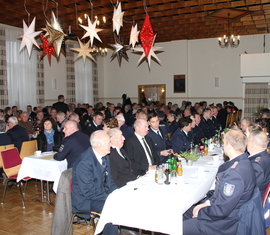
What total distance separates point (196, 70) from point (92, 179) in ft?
43.1

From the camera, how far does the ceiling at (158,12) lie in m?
8.79

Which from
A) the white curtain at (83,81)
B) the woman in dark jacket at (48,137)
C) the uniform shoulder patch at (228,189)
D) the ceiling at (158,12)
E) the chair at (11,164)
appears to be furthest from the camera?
the white curtain at (83,81)

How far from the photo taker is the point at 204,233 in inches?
97.6

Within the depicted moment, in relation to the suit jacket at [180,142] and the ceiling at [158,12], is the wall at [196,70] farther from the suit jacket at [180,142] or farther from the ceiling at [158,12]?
the suit jacket at [180,142]

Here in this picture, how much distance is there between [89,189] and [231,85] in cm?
1303

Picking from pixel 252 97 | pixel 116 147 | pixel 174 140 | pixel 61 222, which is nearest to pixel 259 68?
pixel 252 97

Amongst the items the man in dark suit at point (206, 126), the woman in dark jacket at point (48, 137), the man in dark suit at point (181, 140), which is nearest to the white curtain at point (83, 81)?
the man in dark suit at point (206, 126)

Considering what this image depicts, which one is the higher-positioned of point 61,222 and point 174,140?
point 174,140

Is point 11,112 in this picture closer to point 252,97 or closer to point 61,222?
point 61,222

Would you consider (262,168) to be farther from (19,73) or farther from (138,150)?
(19,73)

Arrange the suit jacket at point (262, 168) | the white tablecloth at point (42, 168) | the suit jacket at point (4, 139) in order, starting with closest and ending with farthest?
the suit jacket at point (262, 168)
the white tablecloth at point (42, 168)
the suit jacket at point (4, 139)

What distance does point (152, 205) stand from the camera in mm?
2438

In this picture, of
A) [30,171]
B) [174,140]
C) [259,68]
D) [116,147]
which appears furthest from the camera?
[259,68]

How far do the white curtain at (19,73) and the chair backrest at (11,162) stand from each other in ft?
23.6
